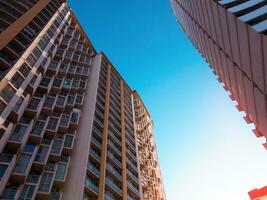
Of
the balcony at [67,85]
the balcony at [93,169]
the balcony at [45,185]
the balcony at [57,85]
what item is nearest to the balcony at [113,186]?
the balcony at [93,169]

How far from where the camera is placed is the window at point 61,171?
2420cm

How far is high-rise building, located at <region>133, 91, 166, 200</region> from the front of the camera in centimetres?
4041

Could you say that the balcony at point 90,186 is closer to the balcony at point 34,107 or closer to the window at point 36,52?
the balcony at point 34,107

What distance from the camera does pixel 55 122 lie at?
96.1 ft

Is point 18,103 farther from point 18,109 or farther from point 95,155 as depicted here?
point 95,155

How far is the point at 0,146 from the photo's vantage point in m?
20.0

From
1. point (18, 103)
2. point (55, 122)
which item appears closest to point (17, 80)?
point (18, 103)

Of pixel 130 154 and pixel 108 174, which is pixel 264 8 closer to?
pixel 108 174

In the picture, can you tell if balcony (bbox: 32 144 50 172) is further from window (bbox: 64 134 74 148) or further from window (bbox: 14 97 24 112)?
window (bbox: 14 97 24 112)

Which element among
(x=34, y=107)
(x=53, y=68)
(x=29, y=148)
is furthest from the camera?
(x=53, y=68)

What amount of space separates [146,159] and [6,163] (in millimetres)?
30995

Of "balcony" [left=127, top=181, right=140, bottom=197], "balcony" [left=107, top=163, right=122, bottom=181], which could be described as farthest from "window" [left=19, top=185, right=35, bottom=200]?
"balcony" [left=127, top=181, right=140, bottom=197]

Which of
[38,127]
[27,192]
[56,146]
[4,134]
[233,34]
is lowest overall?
[233,34]

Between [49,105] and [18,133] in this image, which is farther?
[49,105]
